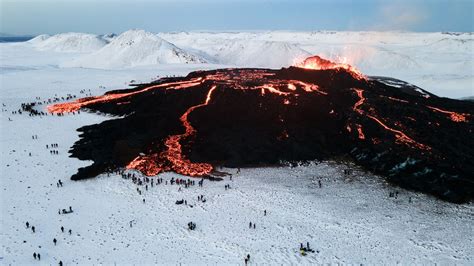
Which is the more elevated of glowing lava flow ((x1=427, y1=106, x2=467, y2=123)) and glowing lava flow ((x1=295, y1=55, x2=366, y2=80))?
glowing lava flow ((x1=295, y1=55, x2=366, y2=80))

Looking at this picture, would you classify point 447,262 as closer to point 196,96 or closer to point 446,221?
point 446,221

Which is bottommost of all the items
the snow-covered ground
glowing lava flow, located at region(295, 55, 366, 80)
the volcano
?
the snow-covered ground

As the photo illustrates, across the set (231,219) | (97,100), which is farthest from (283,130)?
(97,100)

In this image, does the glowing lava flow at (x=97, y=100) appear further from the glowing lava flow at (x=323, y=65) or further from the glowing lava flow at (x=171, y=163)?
the glowing lava flow at (x=171, y=163)

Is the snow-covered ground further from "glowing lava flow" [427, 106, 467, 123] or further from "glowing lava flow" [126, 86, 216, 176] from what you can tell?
"glowing lava flow" [427, 106, 467, 123]

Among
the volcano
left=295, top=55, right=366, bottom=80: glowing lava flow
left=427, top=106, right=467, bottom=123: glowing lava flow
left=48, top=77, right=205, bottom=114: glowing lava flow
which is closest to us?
the volcano

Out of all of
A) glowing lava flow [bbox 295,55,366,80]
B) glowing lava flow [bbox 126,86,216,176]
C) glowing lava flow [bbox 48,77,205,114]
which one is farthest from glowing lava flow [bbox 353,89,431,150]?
glowing lava flow [bbox 48,77,205,114]

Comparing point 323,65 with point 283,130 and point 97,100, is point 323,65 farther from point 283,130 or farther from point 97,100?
point 97,100

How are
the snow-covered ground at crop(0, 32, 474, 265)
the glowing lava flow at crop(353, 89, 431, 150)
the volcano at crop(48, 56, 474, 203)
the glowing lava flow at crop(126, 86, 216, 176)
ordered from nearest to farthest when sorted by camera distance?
the snow-covered ground at crop(0, 32, 474, 265)
the glowing lava flow at crop(126, 86, 216, 176)
the volcano at crop(48, 56, 474, 203)
the glowing lava flow at crop(353, 89, 431, 150)

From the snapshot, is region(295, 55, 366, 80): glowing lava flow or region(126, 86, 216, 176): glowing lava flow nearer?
region(126, 86, 216, 176): glowing lava flow
